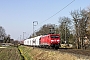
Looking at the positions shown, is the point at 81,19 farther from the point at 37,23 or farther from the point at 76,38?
the point at 37,23

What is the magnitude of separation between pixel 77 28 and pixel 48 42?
26003 millimetres

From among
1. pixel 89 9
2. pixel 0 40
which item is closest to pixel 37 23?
pixel 89 9

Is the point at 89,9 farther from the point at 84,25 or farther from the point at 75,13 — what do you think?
the point at 75,13

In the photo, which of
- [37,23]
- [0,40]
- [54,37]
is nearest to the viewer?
[54,37]

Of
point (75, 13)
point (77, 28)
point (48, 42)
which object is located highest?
point (75, 13)

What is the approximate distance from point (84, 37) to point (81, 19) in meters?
6.30

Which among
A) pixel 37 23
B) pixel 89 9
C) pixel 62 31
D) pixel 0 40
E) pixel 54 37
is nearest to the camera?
pixel 54 37

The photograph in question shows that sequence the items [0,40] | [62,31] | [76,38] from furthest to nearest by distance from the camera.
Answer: [0,40] < [62,31] < [76,38]

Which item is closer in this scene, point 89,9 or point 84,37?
point 89,9

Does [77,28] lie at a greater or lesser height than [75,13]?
lesser

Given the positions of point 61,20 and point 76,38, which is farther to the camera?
point 61,20

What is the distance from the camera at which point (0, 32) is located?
606ft

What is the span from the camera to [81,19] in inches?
3100

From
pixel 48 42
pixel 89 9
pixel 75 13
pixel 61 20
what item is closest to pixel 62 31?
pixel 61 20
